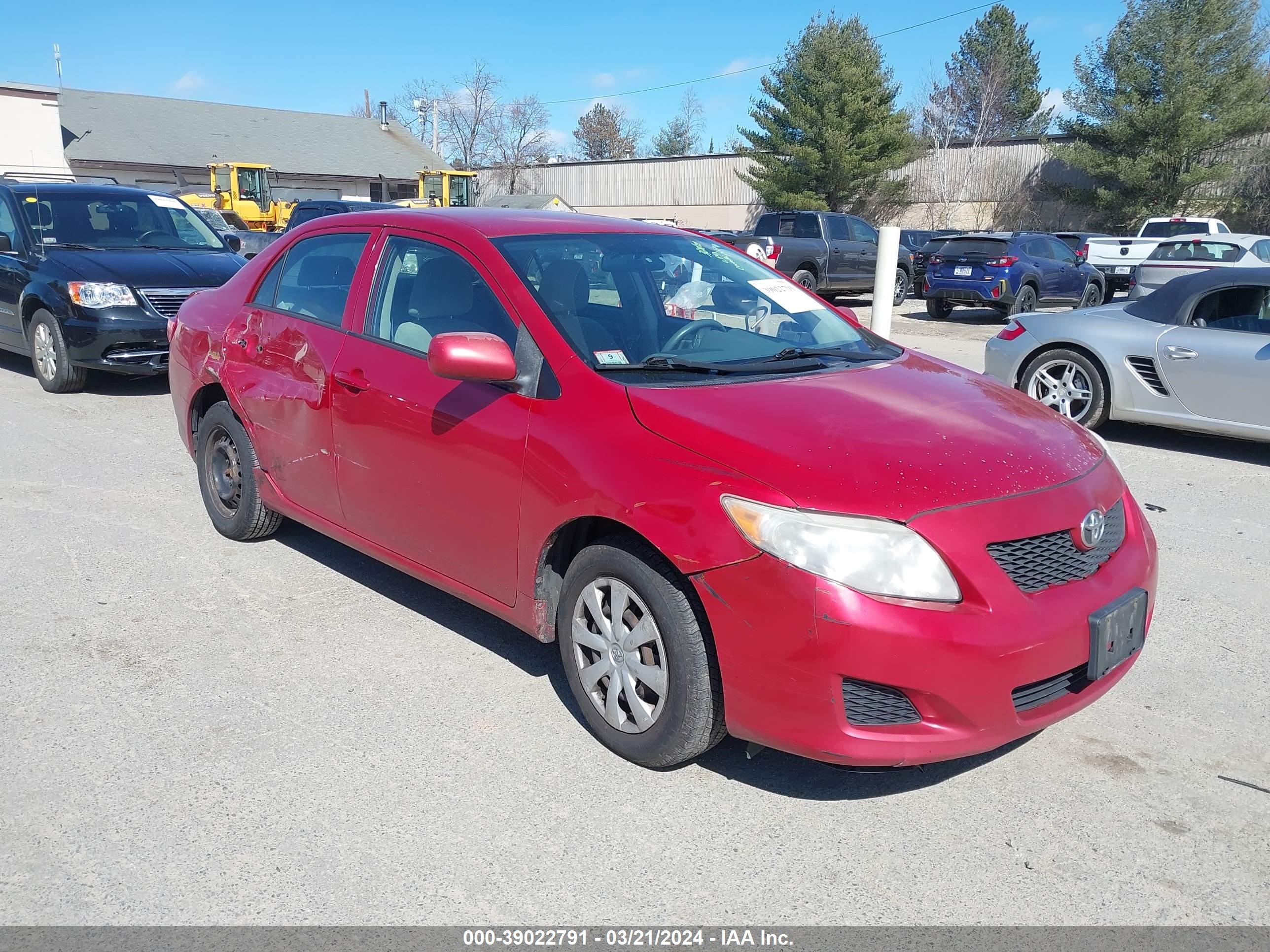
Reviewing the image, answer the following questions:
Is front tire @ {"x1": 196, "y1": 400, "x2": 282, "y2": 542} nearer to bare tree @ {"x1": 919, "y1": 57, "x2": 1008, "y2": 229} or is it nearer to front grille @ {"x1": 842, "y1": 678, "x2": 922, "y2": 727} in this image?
front grille @ {"x1": 842, "y1": 678, "x2": 922, "y2": 727}

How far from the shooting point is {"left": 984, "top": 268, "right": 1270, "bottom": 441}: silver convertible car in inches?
286

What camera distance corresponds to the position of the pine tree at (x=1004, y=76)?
193 ft

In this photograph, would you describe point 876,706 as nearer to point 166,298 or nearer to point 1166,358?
point 1166,358

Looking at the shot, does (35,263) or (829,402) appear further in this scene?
(35,263)

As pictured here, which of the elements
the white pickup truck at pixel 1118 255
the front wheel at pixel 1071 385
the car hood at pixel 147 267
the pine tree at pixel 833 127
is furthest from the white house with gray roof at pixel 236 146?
the front wheel at pixel 1071 385

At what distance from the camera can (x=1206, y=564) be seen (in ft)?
17.5

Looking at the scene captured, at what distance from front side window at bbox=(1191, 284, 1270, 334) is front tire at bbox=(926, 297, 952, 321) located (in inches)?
417

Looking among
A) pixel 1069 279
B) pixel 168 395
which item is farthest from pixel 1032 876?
pixel 1069 279

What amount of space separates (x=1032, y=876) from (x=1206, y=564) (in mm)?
3209

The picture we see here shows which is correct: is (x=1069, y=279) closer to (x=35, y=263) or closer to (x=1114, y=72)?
(x=35, y=263)

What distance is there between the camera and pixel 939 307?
18.5 metres

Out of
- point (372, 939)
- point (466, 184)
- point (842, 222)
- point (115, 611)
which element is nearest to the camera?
point (372, 939)

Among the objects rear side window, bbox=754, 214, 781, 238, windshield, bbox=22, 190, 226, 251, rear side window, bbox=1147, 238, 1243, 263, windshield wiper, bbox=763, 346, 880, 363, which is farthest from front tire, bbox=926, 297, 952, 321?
windshield wiper, bbox=763, 346, 880, 363

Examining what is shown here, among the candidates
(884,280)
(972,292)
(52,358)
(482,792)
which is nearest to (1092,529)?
(482,792)
